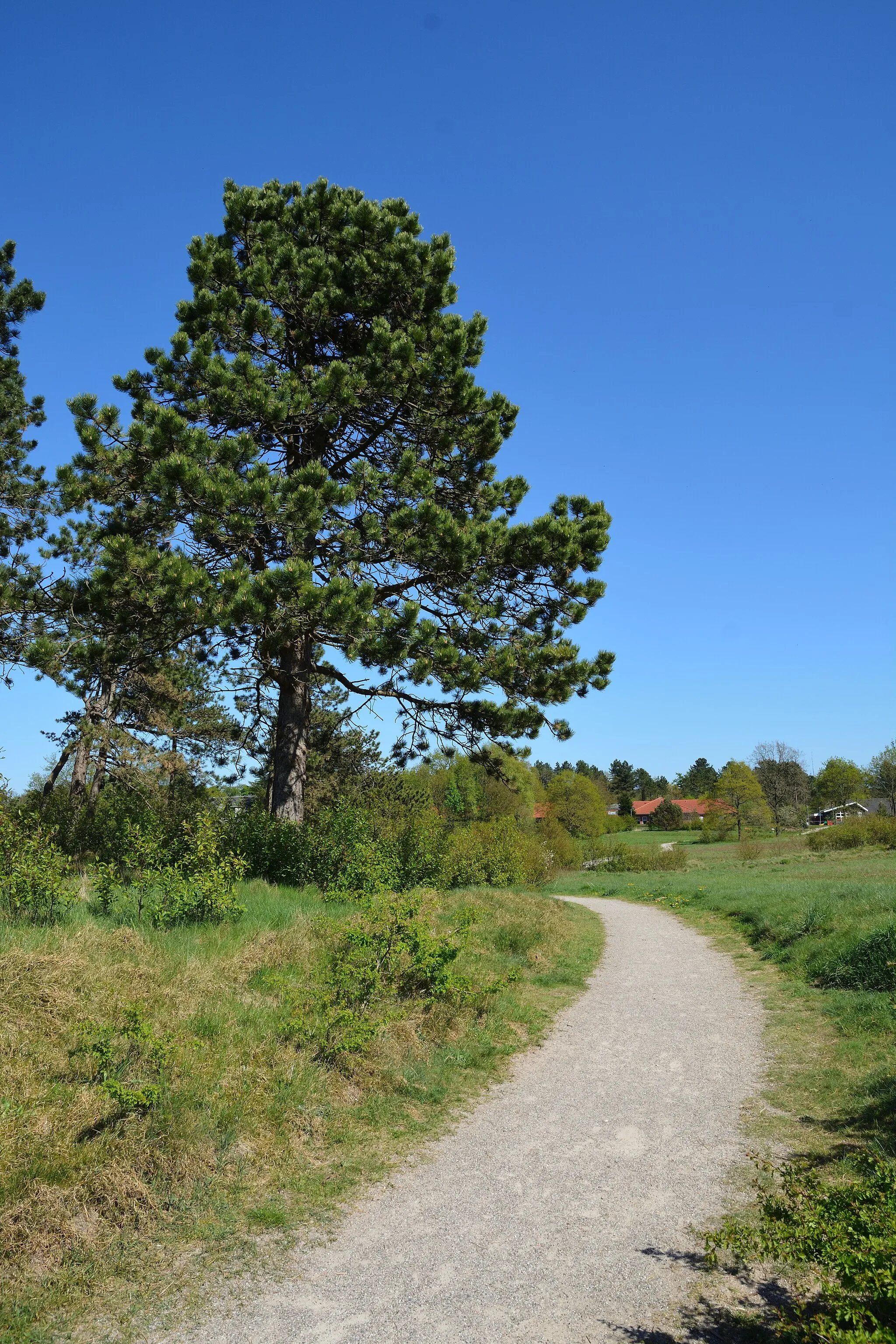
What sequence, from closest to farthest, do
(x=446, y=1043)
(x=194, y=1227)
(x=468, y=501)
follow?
(x=194, y=1227) → (x=446, y=1043) → (x=468, y=501)

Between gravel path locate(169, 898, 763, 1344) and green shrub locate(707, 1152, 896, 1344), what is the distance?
584 mm

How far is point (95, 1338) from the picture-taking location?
340 cm

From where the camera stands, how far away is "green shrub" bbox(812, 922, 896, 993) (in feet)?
29.2

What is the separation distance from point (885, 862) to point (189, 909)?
30.3m

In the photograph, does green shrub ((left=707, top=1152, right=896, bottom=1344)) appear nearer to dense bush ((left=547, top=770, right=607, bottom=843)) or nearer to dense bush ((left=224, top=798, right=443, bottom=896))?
dense bush ((left=224, top=798, right=443, bottom=896))

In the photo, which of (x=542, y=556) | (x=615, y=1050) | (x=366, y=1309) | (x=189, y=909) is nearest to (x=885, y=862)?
(x=542, y=556)

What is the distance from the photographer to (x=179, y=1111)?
4828mm

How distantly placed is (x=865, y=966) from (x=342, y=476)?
37.4ft

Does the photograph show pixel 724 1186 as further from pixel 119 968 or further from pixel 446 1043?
pixel 119 968

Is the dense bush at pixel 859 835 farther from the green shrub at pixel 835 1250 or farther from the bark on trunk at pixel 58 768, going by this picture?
the green shrub at pixel 835 1250

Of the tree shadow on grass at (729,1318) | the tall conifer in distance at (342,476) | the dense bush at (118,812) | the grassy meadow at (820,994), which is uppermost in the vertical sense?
the tall conifer in distance at (342,476)

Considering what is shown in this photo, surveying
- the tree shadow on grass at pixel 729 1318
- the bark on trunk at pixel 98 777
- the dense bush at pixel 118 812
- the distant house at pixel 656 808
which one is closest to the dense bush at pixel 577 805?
the distant house at pixel 656 808

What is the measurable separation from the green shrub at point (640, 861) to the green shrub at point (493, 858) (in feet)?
49.9

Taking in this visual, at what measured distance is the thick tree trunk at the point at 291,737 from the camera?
13906 mm
